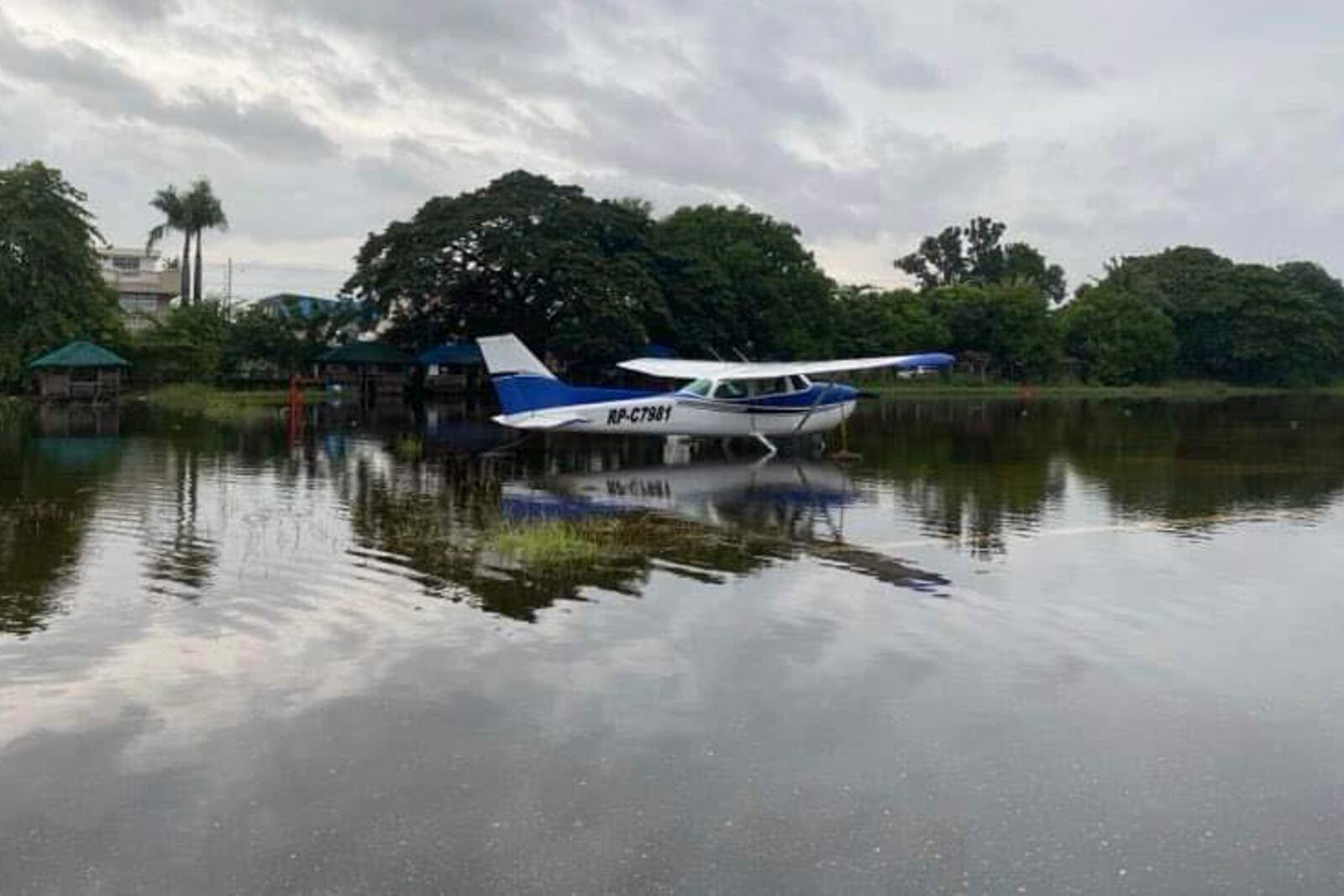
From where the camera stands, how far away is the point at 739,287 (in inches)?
2084

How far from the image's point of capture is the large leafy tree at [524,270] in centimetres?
4303

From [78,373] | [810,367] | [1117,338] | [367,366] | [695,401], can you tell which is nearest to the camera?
[695,401]

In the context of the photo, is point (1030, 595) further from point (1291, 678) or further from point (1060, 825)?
point (1060, 825)

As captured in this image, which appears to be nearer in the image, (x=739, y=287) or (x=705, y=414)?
(x=705, y=414)

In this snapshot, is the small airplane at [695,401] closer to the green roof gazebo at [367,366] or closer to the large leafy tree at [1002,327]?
the green roof gazebo at [367,366]

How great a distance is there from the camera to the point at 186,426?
2742 centimetres

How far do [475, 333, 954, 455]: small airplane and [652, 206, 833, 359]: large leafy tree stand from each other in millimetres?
20491

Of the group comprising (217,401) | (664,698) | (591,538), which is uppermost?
(217,401)

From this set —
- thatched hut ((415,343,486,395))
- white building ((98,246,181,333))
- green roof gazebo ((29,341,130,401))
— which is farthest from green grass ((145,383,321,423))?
white building ((98,246,181,333))

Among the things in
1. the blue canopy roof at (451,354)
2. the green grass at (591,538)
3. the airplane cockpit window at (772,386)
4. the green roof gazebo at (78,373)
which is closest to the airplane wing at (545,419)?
the airplane cockpit window at (772,386)

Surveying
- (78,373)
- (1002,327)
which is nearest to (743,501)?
(78,373)

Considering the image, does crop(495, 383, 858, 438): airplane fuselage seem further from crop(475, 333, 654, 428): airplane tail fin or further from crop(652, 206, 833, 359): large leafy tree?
crop(652, 206, 833, 359): large leafy tree

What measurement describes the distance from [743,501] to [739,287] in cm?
3940

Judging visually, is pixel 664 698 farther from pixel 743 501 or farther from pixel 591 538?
pixel 743 501
